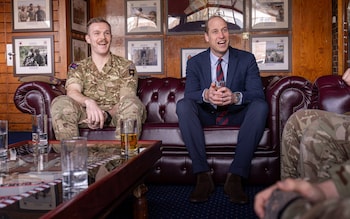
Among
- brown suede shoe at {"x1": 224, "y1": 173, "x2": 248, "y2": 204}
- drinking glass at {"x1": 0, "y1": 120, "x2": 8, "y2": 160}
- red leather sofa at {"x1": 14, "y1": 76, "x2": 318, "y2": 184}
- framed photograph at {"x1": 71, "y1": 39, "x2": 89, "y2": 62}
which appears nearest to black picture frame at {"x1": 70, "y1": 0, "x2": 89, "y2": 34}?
framed photograph at {"x1": 71, "y1": 39, "x2": 89, "y2": 62}

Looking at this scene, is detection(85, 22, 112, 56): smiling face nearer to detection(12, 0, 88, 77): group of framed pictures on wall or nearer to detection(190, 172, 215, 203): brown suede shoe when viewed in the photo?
detection(190, 172, 215, 203): brown suede shoe

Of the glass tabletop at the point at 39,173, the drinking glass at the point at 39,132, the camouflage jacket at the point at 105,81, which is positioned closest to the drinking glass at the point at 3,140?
the glass tabletop at the point at 39,173

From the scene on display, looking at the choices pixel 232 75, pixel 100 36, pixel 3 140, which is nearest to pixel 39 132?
pixel 3 140

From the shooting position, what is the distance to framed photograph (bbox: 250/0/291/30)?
7.00m

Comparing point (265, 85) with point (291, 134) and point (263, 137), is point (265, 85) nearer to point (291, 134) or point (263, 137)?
point (263, 137)

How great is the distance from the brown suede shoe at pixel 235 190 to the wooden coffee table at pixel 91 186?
0.64 metres

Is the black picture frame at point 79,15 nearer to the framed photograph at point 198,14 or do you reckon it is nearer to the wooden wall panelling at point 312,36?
the framed photograph at point 198,14

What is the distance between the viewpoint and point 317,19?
6.96 m

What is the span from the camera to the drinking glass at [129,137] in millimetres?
2153

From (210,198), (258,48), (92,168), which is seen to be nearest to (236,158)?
(210,198)

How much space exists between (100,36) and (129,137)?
58.7 inches

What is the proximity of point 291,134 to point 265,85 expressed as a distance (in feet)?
5.85

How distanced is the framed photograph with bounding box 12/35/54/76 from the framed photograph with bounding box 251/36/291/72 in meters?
3.32

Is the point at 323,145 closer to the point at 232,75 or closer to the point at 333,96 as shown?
the point at 333,96
